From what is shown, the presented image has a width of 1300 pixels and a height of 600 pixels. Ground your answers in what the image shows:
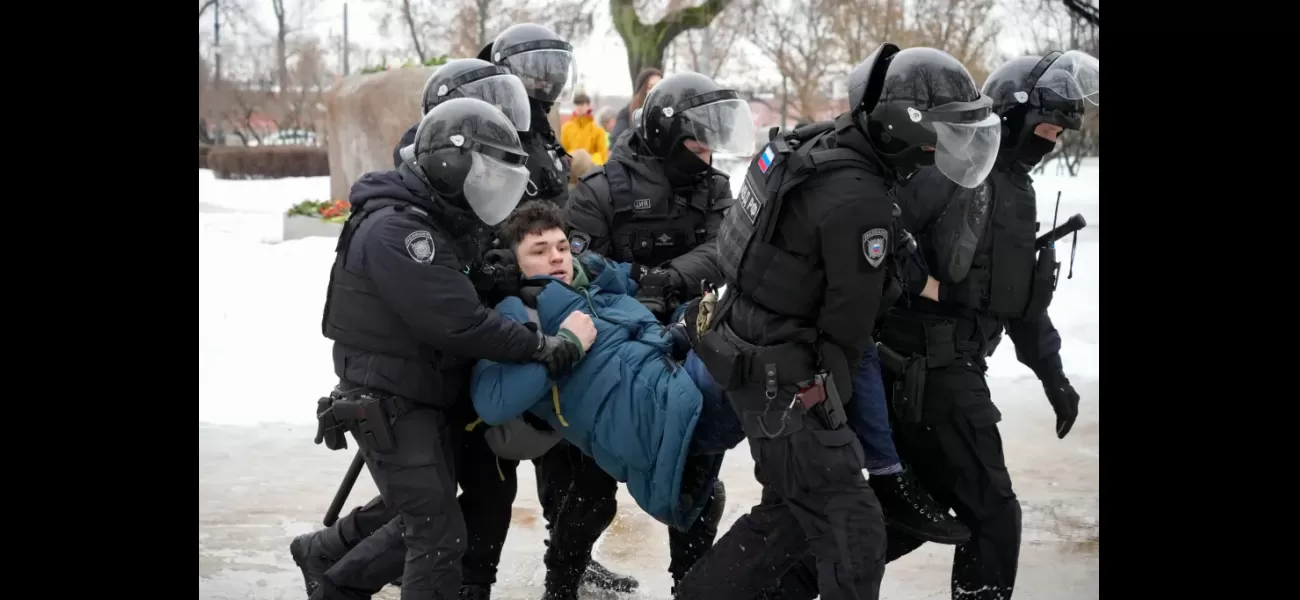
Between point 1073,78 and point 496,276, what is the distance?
→ 195 centimetres

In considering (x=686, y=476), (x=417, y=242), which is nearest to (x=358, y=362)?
(x=417, y=242)

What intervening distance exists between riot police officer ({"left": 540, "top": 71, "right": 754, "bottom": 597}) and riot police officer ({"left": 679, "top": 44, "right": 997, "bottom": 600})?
959 millimetres

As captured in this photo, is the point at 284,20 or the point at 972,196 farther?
the point at 284,20

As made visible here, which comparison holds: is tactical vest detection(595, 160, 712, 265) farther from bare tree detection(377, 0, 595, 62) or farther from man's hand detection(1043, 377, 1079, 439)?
bare tree detection(377, 0, 595, 62)

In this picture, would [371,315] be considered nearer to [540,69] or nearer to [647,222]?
[647,222]

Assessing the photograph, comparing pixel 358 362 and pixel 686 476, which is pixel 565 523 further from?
pixel 358 362

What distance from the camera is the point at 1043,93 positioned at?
404 cm

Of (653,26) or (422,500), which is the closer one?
(422,500)

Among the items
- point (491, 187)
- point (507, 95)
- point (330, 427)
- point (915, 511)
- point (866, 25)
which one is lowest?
point (915, 511)

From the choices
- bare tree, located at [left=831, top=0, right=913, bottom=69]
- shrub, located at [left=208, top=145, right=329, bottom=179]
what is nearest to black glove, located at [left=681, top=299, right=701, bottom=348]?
bare tree, located at [left=831, top=0, right=913, bottom=69]

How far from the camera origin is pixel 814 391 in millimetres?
3520

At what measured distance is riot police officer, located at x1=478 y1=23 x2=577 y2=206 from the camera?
508cm

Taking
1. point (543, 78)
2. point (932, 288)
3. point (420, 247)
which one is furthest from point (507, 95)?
point (932, 288)
